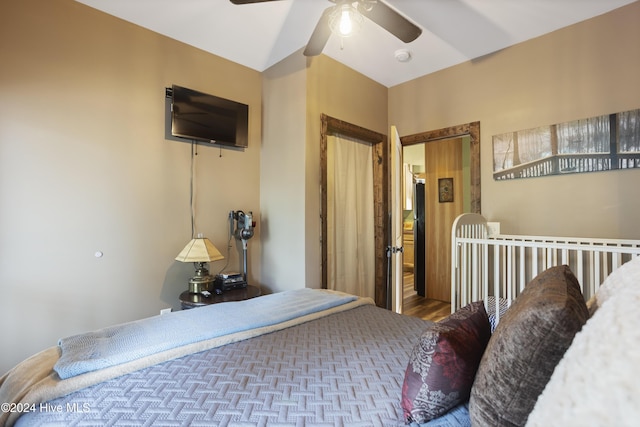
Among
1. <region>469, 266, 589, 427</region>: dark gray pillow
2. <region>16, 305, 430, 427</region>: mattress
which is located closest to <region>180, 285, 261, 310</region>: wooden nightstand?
<region>16, 305, 430, 427</region>: mattress

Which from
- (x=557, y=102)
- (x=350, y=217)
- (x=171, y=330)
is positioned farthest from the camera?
(x=350, y=217)

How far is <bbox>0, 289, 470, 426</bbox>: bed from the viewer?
2.48 ft

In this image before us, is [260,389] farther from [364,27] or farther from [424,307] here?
[424,307]

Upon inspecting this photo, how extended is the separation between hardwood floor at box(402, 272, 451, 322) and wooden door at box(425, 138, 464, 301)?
0.53 feet

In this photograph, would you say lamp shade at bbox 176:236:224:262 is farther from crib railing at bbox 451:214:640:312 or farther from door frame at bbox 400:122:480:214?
door frame at bbox 400:122:480:214

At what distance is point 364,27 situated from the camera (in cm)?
244

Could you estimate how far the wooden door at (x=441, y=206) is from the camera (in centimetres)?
416

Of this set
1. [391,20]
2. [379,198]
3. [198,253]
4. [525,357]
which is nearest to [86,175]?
[198,253]

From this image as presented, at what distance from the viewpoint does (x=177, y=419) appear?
0.74 metres

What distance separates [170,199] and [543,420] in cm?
267

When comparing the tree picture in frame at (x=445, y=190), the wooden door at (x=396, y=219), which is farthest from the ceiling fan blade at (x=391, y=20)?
the tree picture in frame at (x=445, y=190)

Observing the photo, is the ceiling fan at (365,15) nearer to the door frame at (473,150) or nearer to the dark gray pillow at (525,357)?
the door frame at (473,150)

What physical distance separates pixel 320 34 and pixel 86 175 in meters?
1.97

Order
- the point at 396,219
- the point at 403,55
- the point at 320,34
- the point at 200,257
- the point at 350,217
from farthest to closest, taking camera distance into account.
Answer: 1. the point at 350,217
2. the point at 403,55
3. the point at 396,219
4. the point at 200,257
5. the point at 320,34
